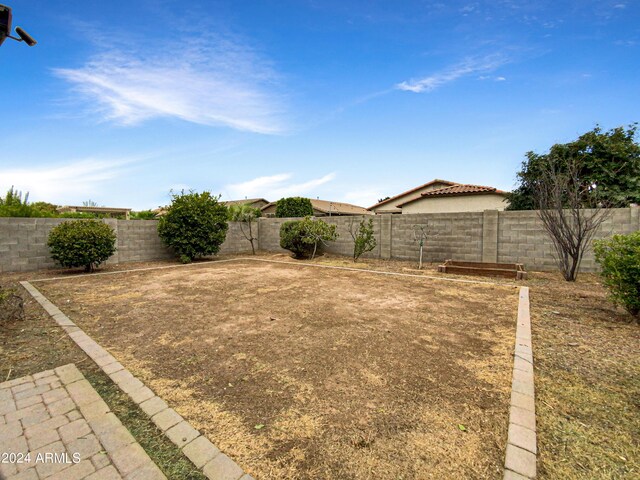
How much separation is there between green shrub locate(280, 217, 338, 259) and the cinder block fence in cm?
98

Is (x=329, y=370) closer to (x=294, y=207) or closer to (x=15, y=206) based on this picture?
(x=15, y=206)

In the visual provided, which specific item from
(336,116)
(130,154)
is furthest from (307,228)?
(130,154)

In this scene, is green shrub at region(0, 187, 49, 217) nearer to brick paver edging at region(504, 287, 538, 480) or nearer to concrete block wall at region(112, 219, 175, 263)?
concrete block wall at region(112, 219, 175, 263)

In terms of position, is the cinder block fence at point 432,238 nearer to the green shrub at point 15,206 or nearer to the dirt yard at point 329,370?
the green shrub at point 15,206

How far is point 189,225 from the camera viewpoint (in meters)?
11.4

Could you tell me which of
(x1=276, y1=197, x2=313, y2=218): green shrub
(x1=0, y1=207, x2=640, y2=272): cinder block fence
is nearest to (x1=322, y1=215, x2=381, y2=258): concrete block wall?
(x1=0, y1=207, x2=640, y2=272): cinder block fence

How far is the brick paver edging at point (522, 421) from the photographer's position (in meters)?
1.68

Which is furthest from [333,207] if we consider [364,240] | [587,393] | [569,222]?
[587,393]

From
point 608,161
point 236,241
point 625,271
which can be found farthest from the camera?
point 236,241

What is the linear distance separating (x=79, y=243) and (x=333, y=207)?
27.0 metres

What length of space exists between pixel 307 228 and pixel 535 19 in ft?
31.6

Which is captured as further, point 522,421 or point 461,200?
point 461,200

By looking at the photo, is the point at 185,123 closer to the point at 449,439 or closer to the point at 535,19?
the point at 535,19

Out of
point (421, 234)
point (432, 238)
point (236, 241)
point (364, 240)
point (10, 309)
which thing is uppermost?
point (421, 234)
